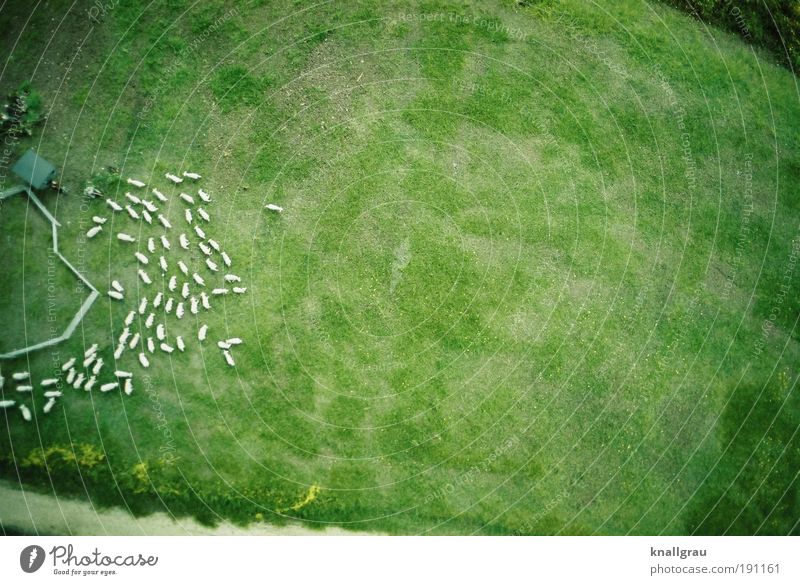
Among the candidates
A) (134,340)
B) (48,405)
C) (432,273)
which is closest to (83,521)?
(48,405)

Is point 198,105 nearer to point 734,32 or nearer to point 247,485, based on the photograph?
point 247,485

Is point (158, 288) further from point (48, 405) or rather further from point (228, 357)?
point (48, 405)

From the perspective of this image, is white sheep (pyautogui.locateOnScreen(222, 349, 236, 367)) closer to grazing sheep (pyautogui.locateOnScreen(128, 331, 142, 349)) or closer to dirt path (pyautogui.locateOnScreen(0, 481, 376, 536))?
grazing sheep (pyautogui.locateOnScreen(128, 331, 142, 349))

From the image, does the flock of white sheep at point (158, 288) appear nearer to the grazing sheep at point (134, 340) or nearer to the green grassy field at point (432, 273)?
the grazing sheep at point (134, 340)

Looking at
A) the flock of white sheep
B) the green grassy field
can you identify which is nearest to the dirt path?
the green grassy field

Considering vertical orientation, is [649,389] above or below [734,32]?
below

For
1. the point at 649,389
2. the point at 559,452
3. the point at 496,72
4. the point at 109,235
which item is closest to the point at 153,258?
the point at 109,235
